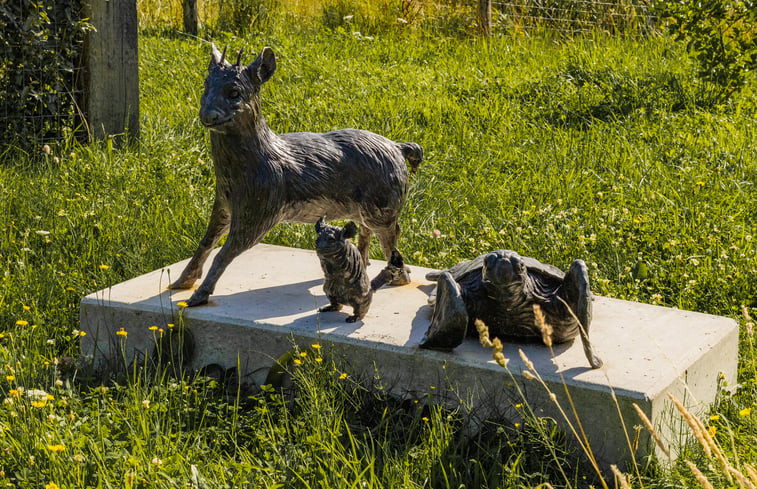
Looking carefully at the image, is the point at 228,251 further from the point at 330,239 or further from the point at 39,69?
the point at 39,69

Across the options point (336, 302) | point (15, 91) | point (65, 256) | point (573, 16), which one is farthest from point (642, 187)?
point (573, 16)

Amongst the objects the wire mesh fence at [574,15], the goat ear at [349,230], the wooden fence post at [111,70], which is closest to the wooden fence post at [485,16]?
the wire mesh fence at [574,15]

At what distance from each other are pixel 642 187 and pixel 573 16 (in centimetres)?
600

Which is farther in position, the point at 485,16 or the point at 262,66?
the point at 485,16

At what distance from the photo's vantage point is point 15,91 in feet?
21.6

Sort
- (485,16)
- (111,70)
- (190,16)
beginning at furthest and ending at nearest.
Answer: (485,16) < (190,16) < (111,70)

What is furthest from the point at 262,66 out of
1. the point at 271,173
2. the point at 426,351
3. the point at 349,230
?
the point at 426,351

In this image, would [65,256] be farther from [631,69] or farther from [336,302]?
[631,69]

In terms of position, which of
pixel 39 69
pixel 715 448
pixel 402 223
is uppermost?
pixel 39 69

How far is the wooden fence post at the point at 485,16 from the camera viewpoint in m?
10.5

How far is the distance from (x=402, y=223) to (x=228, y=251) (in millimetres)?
1991

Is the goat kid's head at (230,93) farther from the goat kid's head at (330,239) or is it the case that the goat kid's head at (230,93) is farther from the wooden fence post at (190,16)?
the wooden fence post at (190,16)

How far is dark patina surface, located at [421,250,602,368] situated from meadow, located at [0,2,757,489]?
1.15ft

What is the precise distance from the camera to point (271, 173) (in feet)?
12.4
